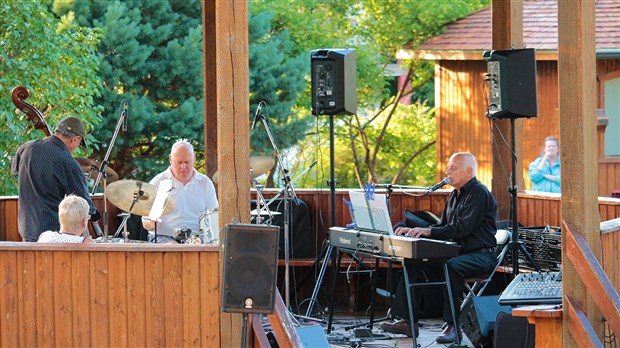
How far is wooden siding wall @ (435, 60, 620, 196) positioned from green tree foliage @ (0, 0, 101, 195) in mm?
5002

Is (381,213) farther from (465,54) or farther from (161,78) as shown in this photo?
(161,78)

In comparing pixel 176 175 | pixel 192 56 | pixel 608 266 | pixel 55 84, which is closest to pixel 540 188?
pixel 176 175

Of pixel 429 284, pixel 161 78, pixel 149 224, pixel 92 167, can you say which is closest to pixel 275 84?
pixel 161 78

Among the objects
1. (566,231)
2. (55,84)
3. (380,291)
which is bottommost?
(380,291)

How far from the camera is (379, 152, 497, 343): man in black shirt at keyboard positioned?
8.91m

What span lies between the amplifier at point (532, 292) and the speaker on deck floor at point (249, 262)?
133 cm

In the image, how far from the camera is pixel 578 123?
6.86 m

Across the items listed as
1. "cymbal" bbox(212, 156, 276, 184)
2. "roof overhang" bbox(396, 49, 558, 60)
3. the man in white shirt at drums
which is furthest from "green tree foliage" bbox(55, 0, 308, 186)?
"cymbal" bbox(212, 156, 276, 184)

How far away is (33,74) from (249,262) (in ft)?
27.5

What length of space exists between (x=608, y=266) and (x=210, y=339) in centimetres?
238

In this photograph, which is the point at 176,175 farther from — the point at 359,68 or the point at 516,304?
the point at 359,68

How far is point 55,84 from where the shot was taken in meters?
14.6

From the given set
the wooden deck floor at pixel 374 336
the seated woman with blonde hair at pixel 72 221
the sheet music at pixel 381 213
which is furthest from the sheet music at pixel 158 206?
the sheet music at pixel 381 213

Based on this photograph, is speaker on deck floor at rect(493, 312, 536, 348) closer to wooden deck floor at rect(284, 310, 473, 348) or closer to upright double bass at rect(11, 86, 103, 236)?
wooden deck floor at rect(284, 310, 473, 348)
